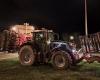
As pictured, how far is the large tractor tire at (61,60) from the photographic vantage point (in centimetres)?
1402

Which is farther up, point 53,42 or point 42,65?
point 53,42

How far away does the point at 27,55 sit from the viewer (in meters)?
16.2

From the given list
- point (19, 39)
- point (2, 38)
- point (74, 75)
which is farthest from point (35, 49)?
point (19, 39)

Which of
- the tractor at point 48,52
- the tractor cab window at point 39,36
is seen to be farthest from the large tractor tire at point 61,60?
the tractor cab window at point 39,36

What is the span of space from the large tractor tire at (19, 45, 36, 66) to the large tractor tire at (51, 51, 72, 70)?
169cm

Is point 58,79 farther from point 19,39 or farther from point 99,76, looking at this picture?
point 19,39

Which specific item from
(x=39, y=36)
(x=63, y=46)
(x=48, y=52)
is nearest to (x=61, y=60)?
(x=63, y=46)

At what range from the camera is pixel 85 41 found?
914 inches

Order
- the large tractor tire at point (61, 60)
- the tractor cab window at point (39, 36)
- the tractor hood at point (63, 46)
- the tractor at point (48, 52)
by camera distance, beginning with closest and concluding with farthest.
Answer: the large tractor tire at point (61, 60), the tractor at point (48, 52), the tractor hood at point (63, 46), the tractor cab window at point (39, 36)

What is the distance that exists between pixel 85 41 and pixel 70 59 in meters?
9.54

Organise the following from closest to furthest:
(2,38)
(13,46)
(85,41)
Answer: (85,41)
(2,38)
(13,46)

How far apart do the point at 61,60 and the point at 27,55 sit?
9.39 ft

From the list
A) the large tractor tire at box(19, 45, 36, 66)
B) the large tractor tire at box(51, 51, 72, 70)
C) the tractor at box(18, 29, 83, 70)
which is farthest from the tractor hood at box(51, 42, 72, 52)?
the large tractor tire at box(19, 45, 36, 66)

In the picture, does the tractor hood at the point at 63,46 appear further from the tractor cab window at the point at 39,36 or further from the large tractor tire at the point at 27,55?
the large tractor tire at the point at 27,55
